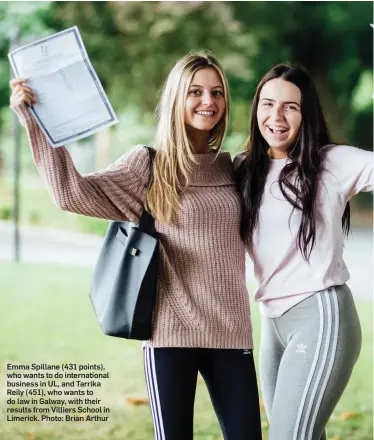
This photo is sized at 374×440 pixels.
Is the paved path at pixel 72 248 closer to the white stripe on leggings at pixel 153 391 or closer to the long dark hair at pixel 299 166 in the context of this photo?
the long dark hair at pixel 299 166

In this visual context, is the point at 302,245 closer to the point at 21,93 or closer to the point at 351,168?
the point at 351,168

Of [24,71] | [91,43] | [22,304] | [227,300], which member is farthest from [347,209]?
[91,43]

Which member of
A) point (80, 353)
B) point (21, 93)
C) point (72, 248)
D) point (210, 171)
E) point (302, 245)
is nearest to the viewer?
point (21, 93)

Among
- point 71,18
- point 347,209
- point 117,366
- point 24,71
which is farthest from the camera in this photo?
point 71,18

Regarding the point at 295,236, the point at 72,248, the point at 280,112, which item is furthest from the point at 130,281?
the point at 72,248

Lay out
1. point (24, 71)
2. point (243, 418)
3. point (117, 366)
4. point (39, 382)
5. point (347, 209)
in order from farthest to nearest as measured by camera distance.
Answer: point (117, 366)
point (39, 382)
point (347, 209)
point (243, 418)
point (24, 71)

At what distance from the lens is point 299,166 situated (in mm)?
1771

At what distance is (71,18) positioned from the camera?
12.9ft

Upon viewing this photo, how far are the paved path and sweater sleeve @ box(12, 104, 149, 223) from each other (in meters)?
2.08

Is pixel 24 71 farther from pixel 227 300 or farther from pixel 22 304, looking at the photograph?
pixel 22 304

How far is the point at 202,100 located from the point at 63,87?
0.35 metres

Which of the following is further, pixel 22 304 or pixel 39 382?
pixel 22 304

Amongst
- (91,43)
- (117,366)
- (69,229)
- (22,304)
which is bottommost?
(117,366)

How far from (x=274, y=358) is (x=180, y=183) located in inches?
20.7
